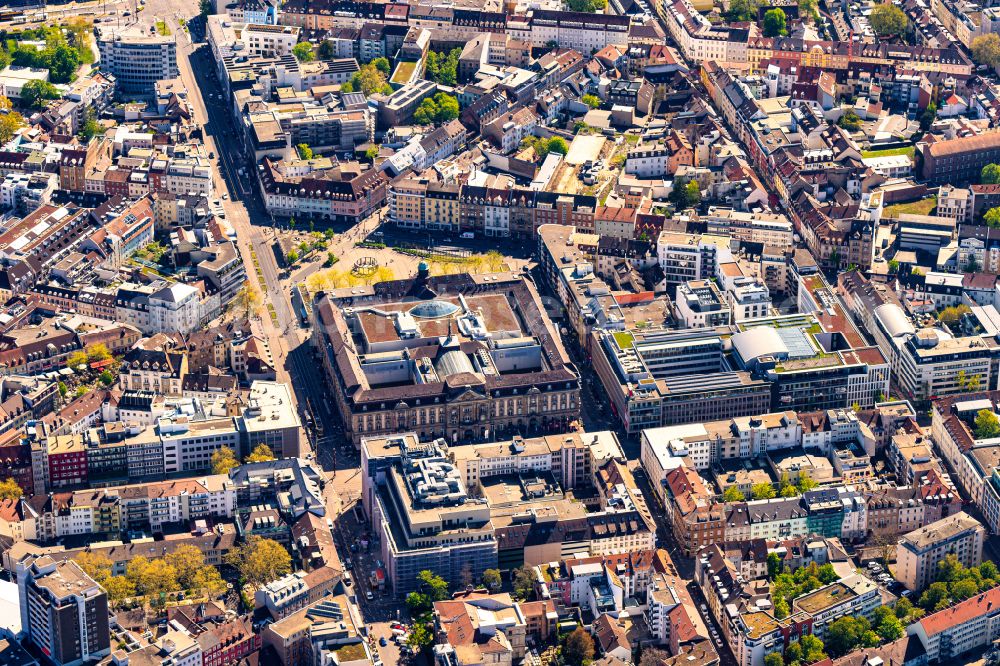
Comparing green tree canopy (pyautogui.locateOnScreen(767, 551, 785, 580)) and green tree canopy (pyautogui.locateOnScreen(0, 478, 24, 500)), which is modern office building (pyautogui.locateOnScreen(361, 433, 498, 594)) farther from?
green tree canopy (pyautogui.locateOnScreen(0, 478, 24, 500))

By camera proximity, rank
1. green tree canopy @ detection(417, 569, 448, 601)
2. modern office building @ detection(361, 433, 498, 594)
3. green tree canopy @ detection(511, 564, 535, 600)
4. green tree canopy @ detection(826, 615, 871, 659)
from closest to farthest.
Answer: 1. green tree canopy @ detection(826, 615, 871, 659)
2. green tree canopy @ detection(417, 569, 448, 601)
3. green tree canopy @ detection(511, 564, 535, 600)
4. modern office building @ detection(361, 433, 498, 594)

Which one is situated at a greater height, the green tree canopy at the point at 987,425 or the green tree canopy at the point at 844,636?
the green tree canopy at the point at 987,425

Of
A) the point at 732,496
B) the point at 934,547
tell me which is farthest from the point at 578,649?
the point at 934,547

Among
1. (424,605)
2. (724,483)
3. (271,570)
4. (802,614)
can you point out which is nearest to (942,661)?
(802,614)

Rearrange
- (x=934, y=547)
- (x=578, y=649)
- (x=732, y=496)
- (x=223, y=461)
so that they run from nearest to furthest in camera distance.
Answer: (x=578, y=649)
(x=934, y=547)
(x=732, y=496)
(x=223, y=461)

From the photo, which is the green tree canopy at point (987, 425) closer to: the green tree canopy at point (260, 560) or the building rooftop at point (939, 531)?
the building rooftop at point (939, 531)

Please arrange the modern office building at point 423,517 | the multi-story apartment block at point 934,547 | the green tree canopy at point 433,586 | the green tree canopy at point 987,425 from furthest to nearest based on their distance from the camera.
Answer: the green tree canopy at point 987,425
the modern office building at point 423,517
the multi-story apartment block at point 934,547
the green tree canopy at point 433,586

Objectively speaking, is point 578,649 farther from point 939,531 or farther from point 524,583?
point 939,531

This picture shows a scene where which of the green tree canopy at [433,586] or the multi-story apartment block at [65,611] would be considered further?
the green tree canopy at [433,586]

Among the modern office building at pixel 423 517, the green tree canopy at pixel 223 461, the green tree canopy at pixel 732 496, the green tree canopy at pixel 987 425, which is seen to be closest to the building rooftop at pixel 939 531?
the green tree canopy at pixel 987 425

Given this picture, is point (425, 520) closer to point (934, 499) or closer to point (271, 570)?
point (271, 570)

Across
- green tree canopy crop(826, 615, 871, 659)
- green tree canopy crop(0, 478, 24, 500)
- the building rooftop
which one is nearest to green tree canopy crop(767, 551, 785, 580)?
green tree canopy crop(826, 615, 871, 659)

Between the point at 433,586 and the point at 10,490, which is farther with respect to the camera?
the point at 10,490
